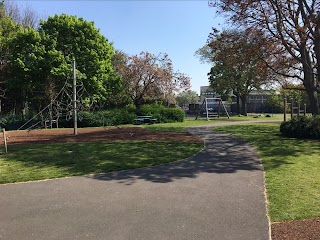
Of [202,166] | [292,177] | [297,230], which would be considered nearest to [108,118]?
[202,166]

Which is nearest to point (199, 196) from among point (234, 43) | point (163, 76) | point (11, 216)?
point (11, 216)

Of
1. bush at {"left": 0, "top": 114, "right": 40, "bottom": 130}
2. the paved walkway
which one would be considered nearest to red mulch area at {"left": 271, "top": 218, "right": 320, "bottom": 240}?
the paved walkway

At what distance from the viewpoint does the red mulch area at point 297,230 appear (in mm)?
4376

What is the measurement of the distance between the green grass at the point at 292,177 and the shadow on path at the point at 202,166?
0.52 metres

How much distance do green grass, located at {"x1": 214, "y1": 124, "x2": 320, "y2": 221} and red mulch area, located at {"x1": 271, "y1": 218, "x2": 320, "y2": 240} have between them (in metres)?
0.20

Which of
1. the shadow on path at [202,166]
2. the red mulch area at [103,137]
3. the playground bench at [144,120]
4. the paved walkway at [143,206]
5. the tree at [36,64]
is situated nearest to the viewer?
the paved walkway at [143,206]

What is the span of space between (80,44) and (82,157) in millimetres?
19789

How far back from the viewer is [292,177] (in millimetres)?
7688

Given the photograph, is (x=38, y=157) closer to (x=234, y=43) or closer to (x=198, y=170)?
(x=198, y=170)

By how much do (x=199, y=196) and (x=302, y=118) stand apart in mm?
11014

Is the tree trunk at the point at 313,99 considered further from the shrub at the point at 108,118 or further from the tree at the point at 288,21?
the shrub at the point at 108,118

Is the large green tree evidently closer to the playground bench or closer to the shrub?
the shrub

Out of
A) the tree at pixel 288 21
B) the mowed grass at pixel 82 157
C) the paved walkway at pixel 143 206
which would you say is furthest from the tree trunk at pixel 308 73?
the paved walkway at pixel 143 206

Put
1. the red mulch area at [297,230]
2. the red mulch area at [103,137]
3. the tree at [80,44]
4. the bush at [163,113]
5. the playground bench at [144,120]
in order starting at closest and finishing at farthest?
1. the red mulch area at [297,230]
2. the red mulch area at [103,137]
3. the playground bench at [144,120]
4. the tree at [80,44]
5. the bush at [163,113]
